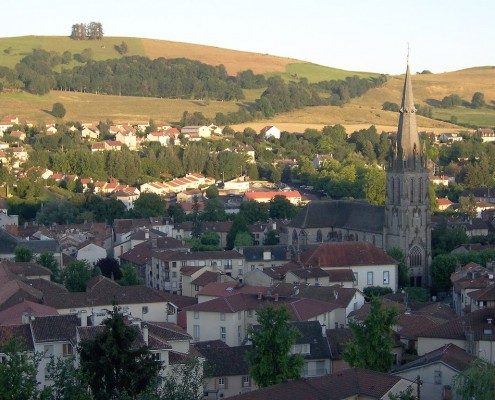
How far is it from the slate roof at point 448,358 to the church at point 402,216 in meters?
34.5

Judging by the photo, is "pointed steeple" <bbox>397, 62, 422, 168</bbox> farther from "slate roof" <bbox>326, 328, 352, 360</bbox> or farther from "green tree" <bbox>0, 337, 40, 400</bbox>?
"green tree" <bbox>0, 337, 40, 400</bbox>

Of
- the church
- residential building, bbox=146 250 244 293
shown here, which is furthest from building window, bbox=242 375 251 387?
the church

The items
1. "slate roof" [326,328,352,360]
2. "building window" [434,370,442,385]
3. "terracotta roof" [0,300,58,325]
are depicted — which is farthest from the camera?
"terracotta roof" [0,300,58,325]

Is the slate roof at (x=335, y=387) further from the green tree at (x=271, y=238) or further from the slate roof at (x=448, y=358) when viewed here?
the green tree at (x=271, y=238)

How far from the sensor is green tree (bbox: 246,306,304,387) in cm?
3812

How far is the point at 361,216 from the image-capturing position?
276ft

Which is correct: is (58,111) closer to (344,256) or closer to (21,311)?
(344,256)

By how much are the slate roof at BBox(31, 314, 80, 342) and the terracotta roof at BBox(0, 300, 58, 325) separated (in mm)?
3850

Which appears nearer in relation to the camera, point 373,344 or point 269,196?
point 373,344

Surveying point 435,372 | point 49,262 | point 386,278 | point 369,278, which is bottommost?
point 386,278

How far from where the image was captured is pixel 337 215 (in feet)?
285

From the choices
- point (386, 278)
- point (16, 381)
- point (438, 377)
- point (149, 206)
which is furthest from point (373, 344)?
point (149, 206)

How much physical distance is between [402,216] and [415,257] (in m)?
2.99

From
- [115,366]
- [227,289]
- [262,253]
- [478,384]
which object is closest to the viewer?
[115,366]
